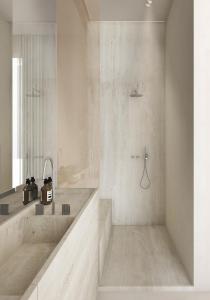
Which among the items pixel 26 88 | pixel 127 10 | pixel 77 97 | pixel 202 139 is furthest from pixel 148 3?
pixel 26 88

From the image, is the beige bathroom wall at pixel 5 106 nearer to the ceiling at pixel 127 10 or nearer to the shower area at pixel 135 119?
the ceiling at pixel 127 10

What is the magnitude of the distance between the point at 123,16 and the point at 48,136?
2.72 metres

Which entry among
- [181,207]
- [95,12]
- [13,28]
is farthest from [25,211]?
[95,12]

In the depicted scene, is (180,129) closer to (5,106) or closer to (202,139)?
(202,139)

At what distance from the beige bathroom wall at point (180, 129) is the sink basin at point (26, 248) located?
1.57 metres

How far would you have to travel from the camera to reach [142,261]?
Answer: 3.56m

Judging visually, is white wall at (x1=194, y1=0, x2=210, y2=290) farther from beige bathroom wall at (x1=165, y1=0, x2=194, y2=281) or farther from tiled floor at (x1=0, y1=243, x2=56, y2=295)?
tiled floor at (x1=0, y1=243, x2=56, y2=295)

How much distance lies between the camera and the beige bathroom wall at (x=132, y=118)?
4.97m

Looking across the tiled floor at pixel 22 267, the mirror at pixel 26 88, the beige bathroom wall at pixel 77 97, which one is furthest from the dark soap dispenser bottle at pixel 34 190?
the beige bathroom wall at pixel 77 97

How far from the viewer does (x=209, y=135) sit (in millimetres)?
2971

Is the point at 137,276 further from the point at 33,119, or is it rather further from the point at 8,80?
the point at 8,80

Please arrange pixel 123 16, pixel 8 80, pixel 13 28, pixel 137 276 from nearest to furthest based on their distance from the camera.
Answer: pixel 8 80 < pixel 13 28 < pixel 137 276 < pixel 123 16

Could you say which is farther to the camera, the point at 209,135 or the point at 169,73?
the point at 169,73

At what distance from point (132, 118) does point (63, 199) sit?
106 inches
